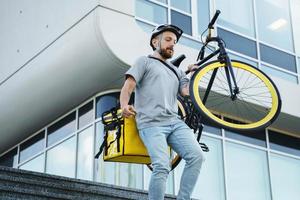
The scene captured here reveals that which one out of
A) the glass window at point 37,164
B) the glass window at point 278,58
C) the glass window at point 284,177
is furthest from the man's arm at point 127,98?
the glass window at point 278,58

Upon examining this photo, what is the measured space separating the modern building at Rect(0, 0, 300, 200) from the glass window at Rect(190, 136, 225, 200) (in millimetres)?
21

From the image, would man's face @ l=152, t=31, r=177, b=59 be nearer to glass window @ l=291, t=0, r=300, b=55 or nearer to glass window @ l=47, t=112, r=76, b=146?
glass window @ l=47, t=112, r=76, b=146

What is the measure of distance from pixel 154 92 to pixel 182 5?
7797 mm

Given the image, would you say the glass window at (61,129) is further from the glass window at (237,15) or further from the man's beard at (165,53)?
the man's beard at (165,53)

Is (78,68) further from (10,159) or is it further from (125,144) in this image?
(125,144)

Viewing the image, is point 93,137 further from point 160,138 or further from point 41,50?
point 160,138

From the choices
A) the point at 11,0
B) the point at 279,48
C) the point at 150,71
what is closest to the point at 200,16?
the point at 279,48

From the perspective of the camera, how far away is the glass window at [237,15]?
1428 centimetres

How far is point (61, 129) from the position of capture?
45.9 ft

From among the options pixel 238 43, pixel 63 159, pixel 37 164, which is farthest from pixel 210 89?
pixel 37 164

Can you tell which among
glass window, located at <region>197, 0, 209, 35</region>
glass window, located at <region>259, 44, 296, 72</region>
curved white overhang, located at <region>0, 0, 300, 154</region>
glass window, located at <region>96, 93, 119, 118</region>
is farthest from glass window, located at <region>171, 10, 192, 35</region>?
glass window, located at <region>259, 44, 296, 72</region>

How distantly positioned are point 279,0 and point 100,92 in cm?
512

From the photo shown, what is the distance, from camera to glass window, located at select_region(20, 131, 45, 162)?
14.7 meters

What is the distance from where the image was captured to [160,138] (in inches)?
225
